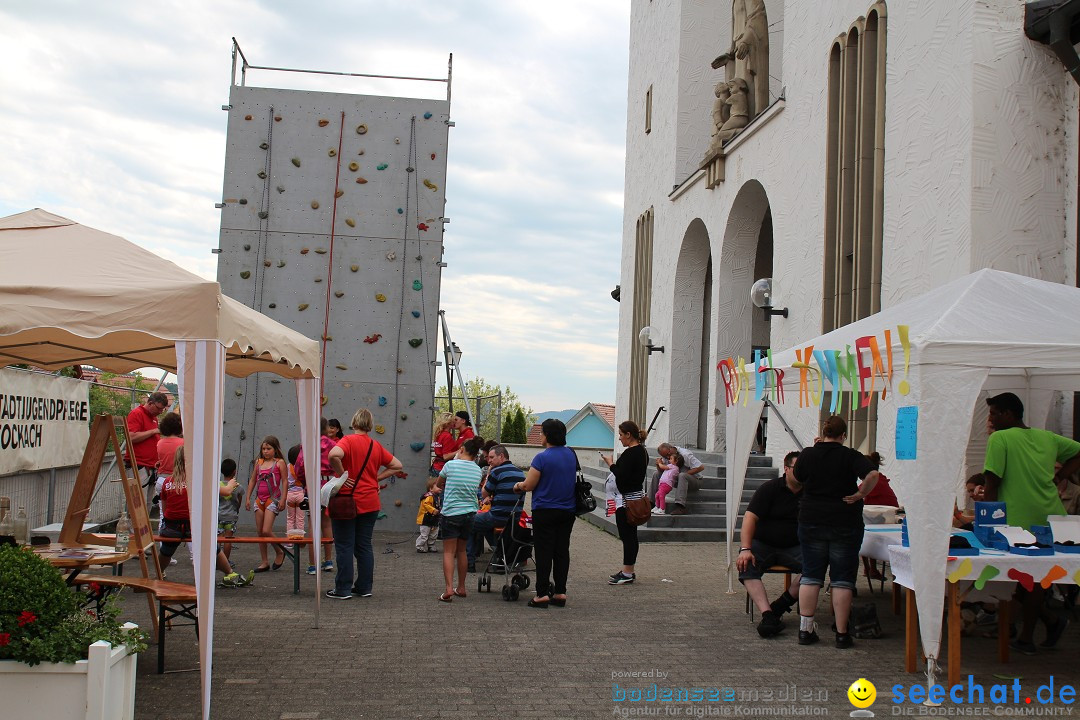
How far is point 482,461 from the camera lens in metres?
14.2

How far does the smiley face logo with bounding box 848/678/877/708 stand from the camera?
5887 millimetres

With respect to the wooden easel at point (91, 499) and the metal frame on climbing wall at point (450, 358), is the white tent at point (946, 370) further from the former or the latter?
the metal frame on climbing wall at point (450, 358)

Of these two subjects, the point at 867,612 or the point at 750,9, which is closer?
the point at 867,612

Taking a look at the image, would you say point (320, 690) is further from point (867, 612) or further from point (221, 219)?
point (221, 219)

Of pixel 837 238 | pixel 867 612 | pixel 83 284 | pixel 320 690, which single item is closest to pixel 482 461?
pixel 837 238

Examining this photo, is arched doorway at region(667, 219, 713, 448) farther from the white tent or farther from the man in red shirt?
the white tent

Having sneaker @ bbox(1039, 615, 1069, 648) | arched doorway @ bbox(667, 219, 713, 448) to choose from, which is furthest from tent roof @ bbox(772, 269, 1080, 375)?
→ arched doorway @ bbox(667, 219, 713, 448)

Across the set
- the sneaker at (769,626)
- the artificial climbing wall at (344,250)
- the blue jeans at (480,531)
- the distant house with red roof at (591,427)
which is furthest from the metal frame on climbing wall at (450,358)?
the distant house with red roof at (591,427)

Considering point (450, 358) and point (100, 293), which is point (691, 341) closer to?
point (450, 358)

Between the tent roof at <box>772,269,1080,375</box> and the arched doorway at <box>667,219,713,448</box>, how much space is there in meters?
13.4

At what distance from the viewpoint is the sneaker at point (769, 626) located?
7.90m

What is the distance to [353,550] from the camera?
377 inches

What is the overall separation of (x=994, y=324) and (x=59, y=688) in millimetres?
5979

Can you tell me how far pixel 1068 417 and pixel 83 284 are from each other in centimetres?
898
